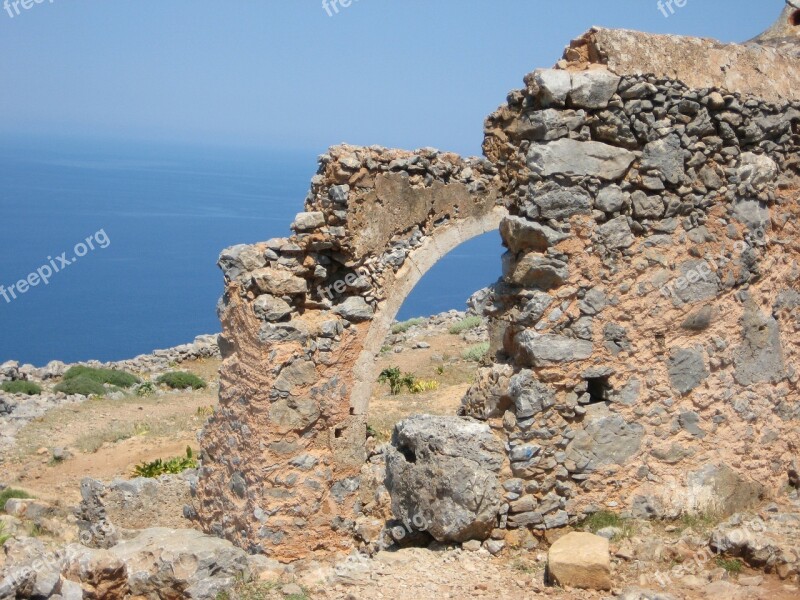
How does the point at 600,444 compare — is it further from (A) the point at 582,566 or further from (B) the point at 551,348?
(A) the point at 582,566

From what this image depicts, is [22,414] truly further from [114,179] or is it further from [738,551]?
[114,179]

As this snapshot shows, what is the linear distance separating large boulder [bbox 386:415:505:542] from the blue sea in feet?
81.6

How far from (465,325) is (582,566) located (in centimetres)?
1696

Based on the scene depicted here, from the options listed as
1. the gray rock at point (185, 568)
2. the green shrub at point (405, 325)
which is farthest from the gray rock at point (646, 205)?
the green shrub at point (405, 325)

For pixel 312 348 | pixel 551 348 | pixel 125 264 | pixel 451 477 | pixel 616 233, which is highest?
pixel 125 264

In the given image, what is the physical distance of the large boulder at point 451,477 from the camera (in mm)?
6340

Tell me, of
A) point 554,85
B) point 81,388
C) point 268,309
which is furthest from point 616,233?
point 81,388

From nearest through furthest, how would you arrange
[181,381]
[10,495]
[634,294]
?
[634,294], [10,495], [181,381]

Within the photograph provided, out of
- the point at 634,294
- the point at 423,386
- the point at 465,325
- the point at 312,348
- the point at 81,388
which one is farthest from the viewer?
the point at 465,325

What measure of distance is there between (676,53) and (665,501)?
333 cm

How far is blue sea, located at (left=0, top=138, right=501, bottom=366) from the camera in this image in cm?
5619

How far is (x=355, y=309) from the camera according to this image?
28.1ft

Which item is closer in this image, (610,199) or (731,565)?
(731,565)

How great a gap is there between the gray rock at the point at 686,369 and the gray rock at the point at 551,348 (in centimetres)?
71
